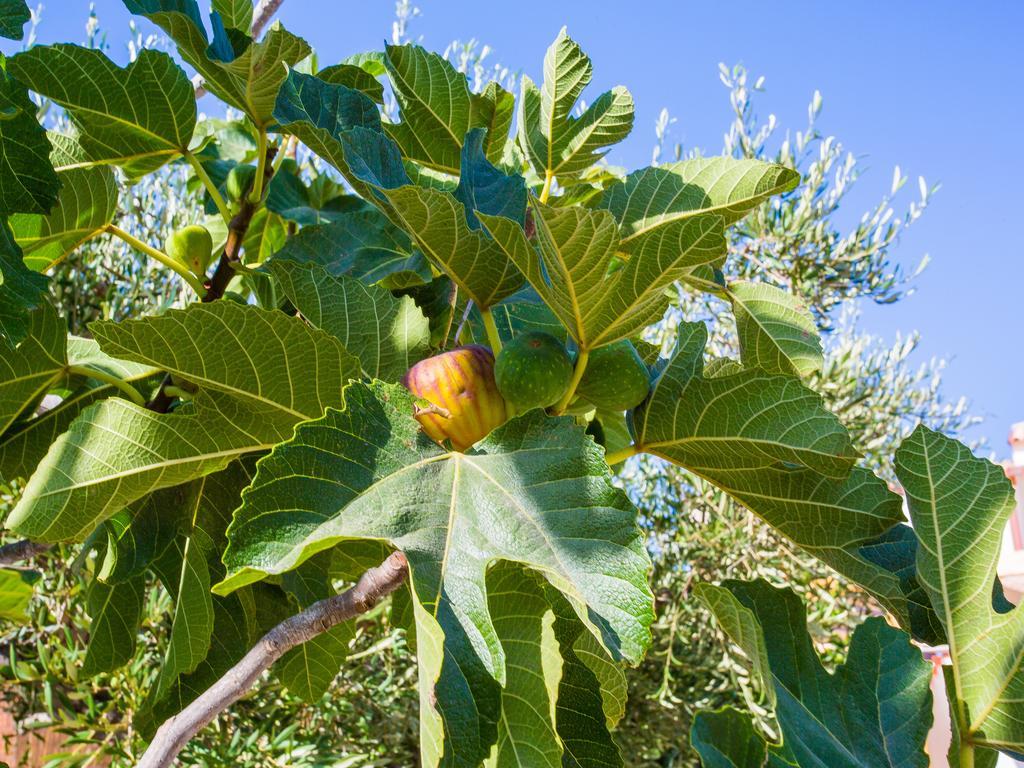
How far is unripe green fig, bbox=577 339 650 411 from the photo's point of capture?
2.23 ft

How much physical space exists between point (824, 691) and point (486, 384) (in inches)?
12.8

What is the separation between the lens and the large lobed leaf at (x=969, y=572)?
627mm

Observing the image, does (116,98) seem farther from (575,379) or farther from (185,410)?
(575,379)

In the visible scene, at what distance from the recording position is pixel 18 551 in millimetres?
863

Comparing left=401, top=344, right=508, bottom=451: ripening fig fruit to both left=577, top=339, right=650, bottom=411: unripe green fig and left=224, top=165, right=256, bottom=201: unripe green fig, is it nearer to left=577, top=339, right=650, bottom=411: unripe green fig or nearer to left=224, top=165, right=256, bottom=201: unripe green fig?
left=577, top=339, right=650, bottom=411: unripe green fig

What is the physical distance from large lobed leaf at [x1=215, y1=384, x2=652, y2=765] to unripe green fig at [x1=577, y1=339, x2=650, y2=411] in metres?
0.12

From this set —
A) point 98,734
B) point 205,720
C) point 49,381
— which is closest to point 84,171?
point 49,381

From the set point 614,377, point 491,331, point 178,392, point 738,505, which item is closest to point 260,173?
point 178,392

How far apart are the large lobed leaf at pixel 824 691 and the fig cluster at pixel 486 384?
0.57ft

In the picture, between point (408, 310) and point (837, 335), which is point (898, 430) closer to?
point (837, 335)

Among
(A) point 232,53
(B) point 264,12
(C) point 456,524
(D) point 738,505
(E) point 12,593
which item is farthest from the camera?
(D) point 738,505

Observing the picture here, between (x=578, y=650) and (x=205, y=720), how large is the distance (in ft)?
0.90

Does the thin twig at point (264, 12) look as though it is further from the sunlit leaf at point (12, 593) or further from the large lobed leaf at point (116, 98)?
the sunlit leaf at point (12, 593)

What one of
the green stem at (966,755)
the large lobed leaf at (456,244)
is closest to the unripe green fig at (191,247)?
the large lobed leaf at (456,244)
